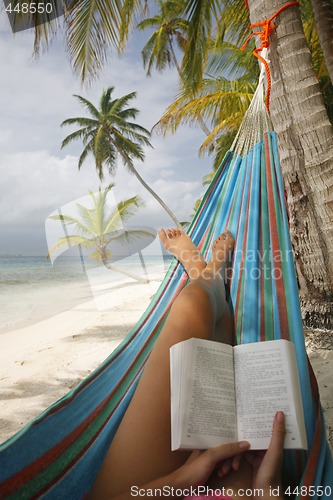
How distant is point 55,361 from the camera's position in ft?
9.20

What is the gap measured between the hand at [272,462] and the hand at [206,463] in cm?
3

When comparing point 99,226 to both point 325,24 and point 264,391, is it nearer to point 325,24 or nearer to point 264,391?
point 325,24

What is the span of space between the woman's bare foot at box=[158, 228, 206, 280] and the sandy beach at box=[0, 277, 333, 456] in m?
0.69

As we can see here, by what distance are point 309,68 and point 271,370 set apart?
1.38 meters

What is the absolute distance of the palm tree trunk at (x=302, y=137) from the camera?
1.42 meters

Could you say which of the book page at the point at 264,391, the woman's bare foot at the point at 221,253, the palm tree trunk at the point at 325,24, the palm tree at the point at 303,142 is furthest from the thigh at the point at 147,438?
the palm tree trunk at the point at 325,24

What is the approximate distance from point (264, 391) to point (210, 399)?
0.10m

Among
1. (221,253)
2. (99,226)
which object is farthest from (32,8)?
(99,226)

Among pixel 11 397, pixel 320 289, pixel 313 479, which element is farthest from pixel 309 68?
pixel 11 397

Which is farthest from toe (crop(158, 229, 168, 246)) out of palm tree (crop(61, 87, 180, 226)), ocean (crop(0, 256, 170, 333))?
palm tree (crop(61, 87, 180, 226))

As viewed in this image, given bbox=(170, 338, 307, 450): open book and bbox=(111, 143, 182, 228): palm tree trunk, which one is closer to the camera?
bbox=(170, 338, 307, 450): open book

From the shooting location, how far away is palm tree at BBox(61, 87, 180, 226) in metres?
9.66

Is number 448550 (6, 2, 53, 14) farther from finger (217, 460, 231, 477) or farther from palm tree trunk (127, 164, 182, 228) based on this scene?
palm tree trunk (127, 164, 182, 228)

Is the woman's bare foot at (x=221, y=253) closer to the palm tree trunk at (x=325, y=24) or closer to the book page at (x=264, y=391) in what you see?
the book page at (x=264, y=391)
